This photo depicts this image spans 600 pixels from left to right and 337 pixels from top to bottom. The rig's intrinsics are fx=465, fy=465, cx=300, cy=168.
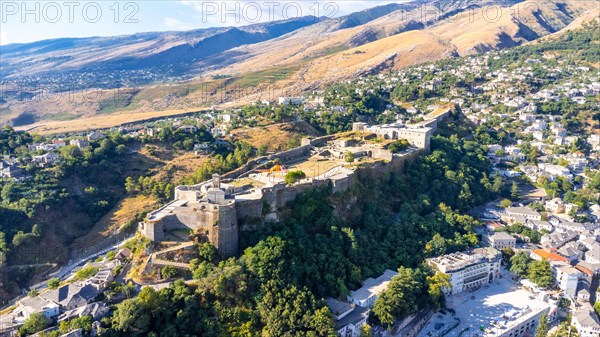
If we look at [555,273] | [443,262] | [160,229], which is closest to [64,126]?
[160,229]

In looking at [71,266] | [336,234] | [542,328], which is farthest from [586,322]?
[71,266]

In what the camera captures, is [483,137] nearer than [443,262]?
No

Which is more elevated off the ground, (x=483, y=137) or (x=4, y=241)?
(x=483, y=137)

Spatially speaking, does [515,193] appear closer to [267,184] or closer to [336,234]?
[336,234]

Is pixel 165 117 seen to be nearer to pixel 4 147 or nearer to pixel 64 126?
pixel 64 126

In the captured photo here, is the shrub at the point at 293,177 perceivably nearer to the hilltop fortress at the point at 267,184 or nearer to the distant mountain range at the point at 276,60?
the hilltop fortress at the point at 267,184

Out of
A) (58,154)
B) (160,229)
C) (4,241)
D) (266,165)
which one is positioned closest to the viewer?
(160,229)
